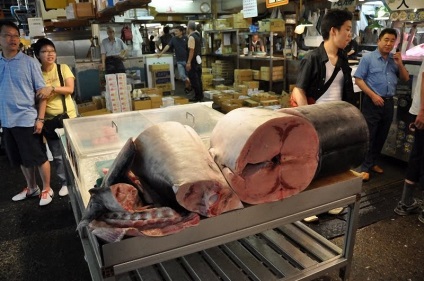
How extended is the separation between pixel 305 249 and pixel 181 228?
4.58 ft

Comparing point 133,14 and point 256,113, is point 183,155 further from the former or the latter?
point 133,14

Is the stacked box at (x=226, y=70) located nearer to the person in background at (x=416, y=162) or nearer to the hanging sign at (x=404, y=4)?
the hanging sign at (x=404, y=4)

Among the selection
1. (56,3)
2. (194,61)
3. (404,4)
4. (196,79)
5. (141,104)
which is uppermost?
(56,3)

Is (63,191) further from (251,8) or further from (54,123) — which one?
(251,8)

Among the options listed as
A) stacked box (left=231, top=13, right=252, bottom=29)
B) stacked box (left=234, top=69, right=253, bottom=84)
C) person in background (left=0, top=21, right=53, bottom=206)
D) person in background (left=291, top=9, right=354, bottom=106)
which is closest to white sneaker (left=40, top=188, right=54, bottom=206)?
person in background (left=0, top=21, right=53, bottom=206)

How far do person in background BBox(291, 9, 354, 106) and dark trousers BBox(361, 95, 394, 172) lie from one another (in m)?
1.31

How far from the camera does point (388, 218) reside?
3.38 m

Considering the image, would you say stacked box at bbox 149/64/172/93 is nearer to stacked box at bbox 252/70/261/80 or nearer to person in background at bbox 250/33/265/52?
stacked box at bbox 252/70/261/80

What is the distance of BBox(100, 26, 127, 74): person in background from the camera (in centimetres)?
730

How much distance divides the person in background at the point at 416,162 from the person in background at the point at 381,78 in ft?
2.00

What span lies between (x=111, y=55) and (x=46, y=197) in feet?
13.9

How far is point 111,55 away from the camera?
7395mm

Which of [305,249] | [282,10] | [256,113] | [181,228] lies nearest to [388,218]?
[305,249]

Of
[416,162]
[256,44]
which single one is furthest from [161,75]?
[416,162]
